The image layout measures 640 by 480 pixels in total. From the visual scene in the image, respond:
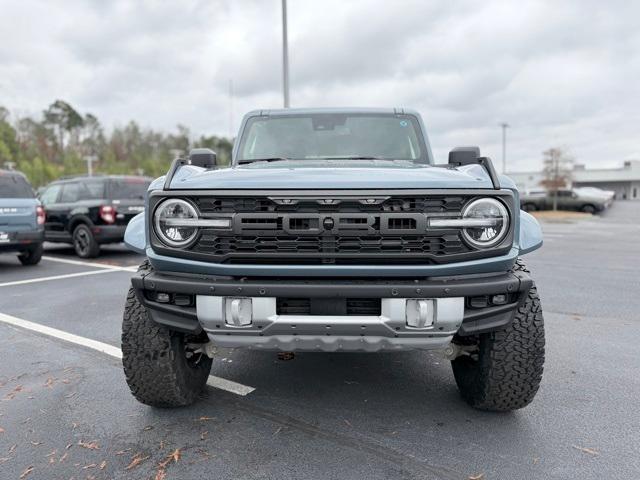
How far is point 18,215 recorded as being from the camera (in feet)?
26.6

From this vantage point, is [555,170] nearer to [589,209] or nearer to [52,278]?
[589,209]

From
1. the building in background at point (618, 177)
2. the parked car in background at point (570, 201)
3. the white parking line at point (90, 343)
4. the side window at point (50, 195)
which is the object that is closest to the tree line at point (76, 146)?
the parked car in background at point (570, 201)

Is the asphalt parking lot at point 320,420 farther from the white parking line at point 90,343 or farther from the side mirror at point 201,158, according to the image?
the side mirror at point 201,158

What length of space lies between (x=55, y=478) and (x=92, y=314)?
10.8ft

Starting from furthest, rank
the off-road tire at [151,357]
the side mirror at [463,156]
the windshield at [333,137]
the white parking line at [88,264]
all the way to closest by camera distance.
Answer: the white parking line at [88,264]
the windshield at [333,137]
the side mirror at [463,156]
the off-road tire at [151,357]

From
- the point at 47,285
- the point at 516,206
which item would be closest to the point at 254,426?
the point at 516,206

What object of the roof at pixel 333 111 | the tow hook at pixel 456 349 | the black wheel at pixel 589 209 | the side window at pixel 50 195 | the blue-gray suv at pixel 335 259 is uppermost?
the roof at pixel 333 111

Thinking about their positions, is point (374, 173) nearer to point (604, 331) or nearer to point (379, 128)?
point (379, 128)

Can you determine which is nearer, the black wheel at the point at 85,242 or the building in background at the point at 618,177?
the black wheel at the point at 85,242

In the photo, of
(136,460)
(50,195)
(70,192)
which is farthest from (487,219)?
(50,195)

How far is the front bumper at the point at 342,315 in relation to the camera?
7.59ft

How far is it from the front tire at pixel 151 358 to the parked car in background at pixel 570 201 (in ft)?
102

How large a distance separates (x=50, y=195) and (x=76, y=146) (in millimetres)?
53986

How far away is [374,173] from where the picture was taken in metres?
2.54
